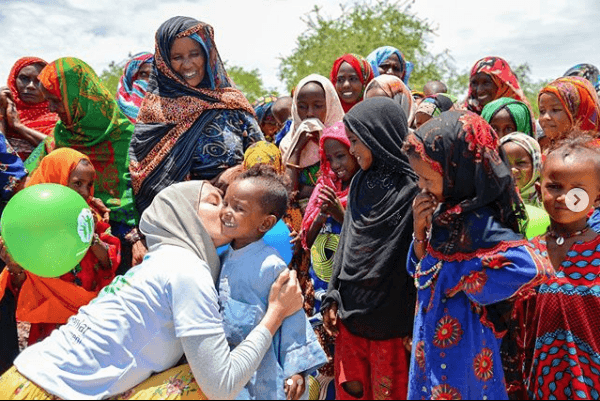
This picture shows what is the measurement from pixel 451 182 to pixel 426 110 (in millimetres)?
2533

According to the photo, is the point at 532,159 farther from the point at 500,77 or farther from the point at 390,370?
the point at 500,77

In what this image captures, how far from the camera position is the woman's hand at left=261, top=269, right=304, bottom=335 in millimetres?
2254

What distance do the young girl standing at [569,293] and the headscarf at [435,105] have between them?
2050mm

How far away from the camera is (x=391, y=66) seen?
605cm

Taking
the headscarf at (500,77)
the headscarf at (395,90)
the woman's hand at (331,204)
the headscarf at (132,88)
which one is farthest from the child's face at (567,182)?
the headscarf at (132,88)

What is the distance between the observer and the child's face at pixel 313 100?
4199 millimetres

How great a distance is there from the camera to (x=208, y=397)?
2.08 meters

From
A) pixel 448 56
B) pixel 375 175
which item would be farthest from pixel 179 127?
pixel 448 56

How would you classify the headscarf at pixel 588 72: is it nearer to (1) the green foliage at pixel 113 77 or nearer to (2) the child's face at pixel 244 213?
(2) the child's face at pixel 244 213

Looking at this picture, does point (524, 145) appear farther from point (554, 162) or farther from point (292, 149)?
point (292, 149)

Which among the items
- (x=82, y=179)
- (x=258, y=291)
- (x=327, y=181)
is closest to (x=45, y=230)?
(x=82, y=179)

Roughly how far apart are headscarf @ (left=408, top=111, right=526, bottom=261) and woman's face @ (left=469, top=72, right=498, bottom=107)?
2860 millimetres

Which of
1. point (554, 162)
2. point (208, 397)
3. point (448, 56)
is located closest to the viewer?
point (208, 397)

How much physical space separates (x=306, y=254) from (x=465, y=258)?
5.34 ft
